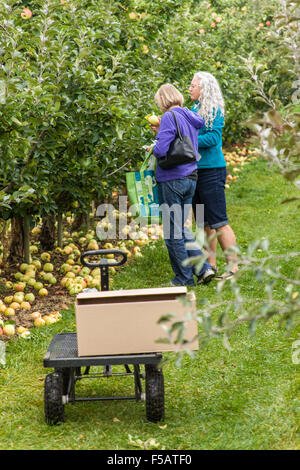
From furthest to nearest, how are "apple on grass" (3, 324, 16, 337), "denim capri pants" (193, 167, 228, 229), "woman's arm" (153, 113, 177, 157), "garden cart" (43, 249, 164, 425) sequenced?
"denim capri pants" (193, 167, 228, 229) < "woman's arm" (153, 113, 177, 157) < "apple on grass" (3, 324, 16, 337) < "garden cart" (43, 249, 164, 425)

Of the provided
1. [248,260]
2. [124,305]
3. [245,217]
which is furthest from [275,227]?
[248,260]

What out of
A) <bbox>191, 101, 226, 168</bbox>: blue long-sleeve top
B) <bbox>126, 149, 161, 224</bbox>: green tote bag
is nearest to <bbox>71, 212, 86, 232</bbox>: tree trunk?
<bbox>126, 149, 161, 224</bbox>: green tote bag

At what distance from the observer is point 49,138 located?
5.05m

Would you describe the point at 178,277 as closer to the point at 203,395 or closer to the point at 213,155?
the point at 213,155

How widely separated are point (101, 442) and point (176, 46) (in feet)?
18.5

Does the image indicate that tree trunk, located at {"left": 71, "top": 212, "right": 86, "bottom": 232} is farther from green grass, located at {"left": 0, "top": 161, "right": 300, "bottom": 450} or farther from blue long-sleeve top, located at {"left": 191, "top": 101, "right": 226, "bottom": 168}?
green grass, located at {"left": 0, "top": 161, "right": 300, "bottom": 450}

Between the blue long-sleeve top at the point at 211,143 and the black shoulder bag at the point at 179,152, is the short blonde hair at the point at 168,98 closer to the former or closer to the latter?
the black shoulder bag at the point at 179,152

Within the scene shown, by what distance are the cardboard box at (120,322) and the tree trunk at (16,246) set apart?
3323 mm

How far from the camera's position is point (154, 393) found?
3242 mm

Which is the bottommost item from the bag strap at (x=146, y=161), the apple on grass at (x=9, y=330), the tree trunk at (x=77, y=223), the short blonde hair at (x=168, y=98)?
the apple on grass at (x=9, y=330)

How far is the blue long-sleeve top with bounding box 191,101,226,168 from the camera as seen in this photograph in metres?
5.62

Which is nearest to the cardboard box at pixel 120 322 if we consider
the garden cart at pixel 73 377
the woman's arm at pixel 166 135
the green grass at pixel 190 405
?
the garden cart at pixel 73 377

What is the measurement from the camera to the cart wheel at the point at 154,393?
10.6ft

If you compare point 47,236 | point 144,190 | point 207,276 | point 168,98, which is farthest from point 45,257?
point 168,98
